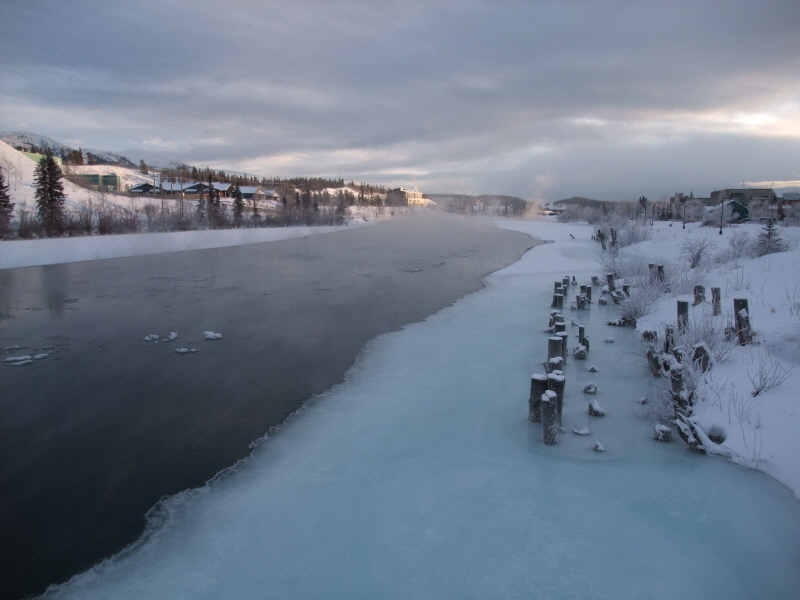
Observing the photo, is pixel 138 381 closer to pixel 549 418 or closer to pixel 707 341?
pixel 549 418

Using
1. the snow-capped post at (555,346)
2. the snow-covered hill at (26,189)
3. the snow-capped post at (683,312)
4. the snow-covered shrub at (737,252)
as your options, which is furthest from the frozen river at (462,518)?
the snow-covered hill at (26,189)

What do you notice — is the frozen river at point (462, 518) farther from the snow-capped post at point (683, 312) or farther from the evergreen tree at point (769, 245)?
the evergreen tree at point (769, 245)

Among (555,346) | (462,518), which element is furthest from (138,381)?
(555,346)

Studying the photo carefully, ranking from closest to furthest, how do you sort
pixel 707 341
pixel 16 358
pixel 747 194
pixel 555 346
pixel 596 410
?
pixel 596 410, pixel 707 341, pixel 555 346, pixel 16 358, pixel 747 194

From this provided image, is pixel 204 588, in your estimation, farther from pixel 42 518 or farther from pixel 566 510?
pixel 566 510

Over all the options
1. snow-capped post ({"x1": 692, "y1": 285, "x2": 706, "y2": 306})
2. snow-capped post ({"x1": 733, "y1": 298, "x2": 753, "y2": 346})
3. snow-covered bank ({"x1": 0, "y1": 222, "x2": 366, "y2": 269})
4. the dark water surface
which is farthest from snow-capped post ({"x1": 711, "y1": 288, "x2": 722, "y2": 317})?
snow-covered bank ({"x1": 0, "y1": 222, "x2": 366, "y2": 269})

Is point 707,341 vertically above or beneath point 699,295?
beneath
